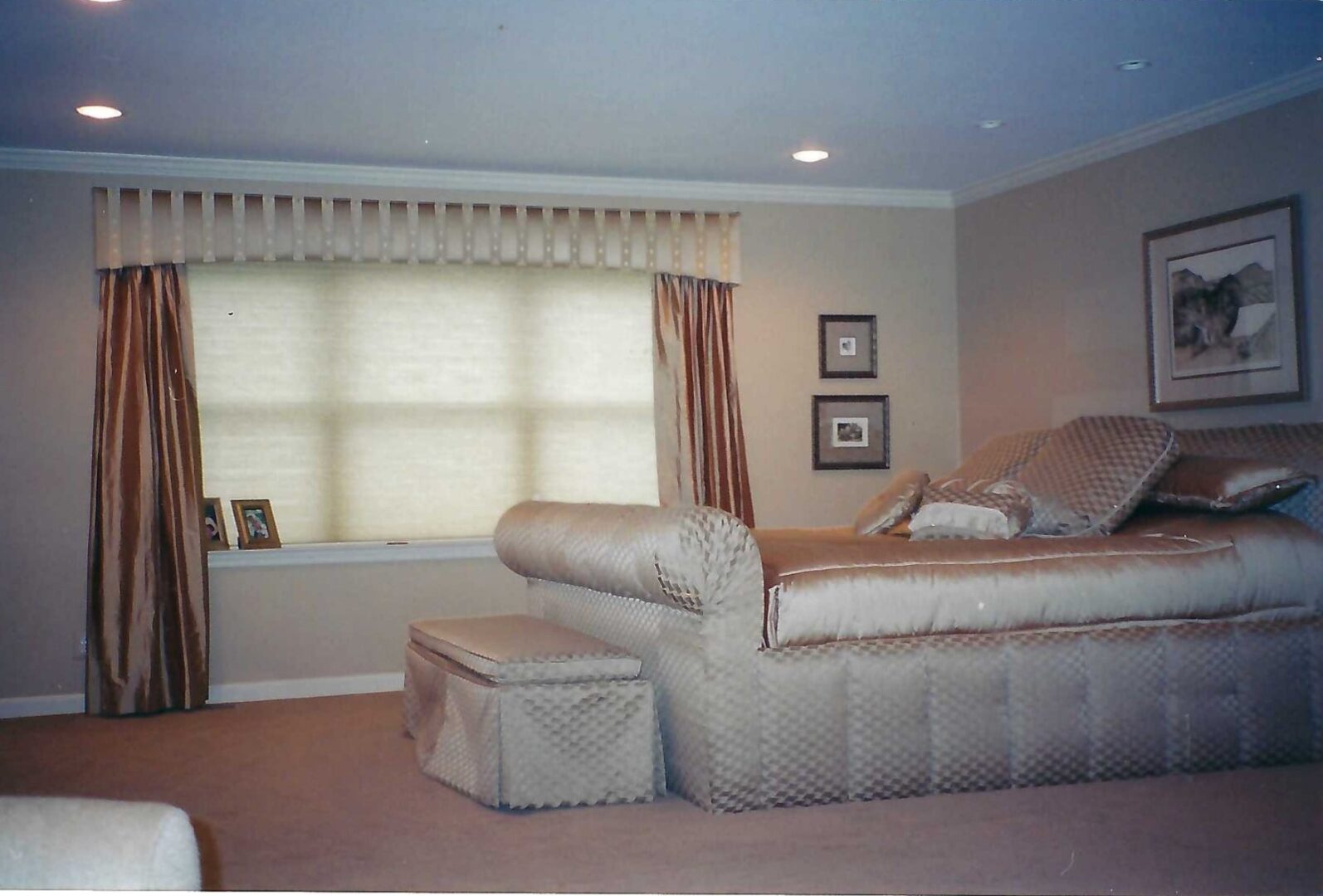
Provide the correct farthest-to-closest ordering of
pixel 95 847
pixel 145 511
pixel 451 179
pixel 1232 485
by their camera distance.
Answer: pixel 451 179 < pixel 145 511 < pixel 1232 485 < pixel 95 847

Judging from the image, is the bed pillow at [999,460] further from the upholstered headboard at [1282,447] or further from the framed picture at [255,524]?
the framed picture at [255,524]

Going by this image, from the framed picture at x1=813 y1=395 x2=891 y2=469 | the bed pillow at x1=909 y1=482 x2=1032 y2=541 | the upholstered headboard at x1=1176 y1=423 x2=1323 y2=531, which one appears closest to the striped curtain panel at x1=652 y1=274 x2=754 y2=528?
the framed picture at x1=813 y1=395 x2=891 y2=469

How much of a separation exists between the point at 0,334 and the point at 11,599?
3.55ft

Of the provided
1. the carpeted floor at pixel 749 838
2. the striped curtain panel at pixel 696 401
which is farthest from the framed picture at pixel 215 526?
the striped curtain panel at pixel 696 401

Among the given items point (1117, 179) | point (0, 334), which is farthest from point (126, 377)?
point (1117, 179)

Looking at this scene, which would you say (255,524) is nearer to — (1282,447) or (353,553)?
(353,553)

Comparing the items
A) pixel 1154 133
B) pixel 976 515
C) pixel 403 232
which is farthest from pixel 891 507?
pixel 403 232

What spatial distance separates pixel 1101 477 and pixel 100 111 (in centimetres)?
372

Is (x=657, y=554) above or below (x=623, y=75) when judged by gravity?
below

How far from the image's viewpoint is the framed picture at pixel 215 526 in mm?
5320

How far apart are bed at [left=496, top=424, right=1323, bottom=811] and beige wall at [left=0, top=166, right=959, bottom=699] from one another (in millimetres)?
2069

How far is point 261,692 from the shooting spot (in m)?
5.34

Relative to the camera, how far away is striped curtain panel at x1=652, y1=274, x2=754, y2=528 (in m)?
5.87

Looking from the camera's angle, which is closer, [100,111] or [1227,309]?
[100,111]
